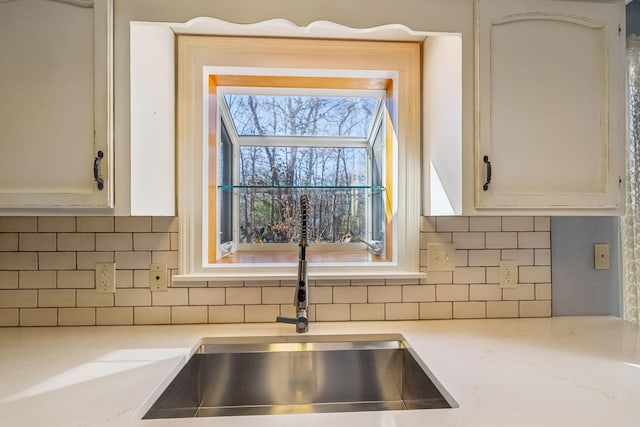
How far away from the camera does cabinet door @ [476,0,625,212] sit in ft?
3.59

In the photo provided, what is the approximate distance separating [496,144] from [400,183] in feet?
1.28

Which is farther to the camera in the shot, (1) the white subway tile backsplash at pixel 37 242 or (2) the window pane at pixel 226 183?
(2) the window pane at pixel 226 183

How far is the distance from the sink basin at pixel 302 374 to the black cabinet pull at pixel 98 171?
590mm

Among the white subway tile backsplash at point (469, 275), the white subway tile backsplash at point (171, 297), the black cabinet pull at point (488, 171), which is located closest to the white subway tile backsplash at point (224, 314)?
the white subway tile backsplash at point (171, 297)

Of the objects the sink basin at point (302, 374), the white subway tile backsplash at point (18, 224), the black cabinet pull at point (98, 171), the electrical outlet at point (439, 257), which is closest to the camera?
the black cabinet pull at point (98, 171)

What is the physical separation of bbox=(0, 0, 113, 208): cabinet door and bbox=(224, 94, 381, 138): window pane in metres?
0.61

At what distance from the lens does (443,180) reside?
1.23 metres

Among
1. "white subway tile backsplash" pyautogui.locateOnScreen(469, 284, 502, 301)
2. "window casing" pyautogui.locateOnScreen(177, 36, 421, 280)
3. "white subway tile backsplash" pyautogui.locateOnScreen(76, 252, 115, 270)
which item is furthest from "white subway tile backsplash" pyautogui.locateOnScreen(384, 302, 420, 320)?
"white subway tile backsplash" pyautogui.locateOnScreen(76, 252, 115, 270)

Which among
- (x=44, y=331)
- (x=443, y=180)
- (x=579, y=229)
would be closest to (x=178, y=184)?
(x=44, y=331)

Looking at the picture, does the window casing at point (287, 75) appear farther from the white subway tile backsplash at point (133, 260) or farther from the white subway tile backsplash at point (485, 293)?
the white subway tile backsplash at point (485, 293)

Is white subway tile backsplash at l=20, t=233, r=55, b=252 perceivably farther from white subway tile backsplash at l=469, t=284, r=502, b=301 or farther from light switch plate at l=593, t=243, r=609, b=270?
light switch plate at l=593, t=243, r=609, b=270

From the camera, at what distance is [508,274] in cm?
140

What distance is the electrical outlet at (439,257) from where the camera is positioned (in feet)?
4.55

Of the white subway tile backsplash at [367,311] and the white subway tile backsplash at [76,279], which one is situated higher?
the white subway tile backsplash at [76,279]
